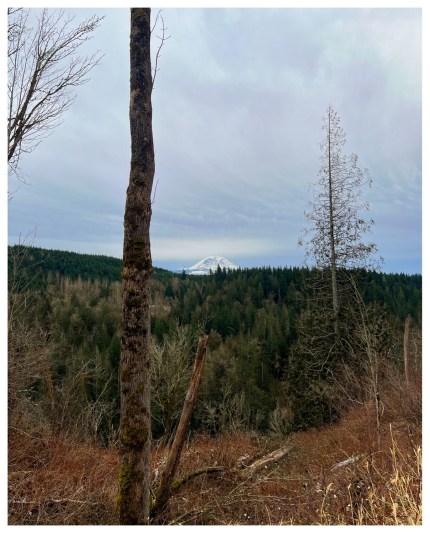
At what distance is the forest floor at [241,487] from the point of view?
4078mm

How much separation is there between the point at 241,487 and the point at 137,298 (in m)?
5.08

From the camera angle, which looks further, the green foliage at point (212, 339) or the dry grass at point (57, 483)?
the green foliage at point (212, 339)

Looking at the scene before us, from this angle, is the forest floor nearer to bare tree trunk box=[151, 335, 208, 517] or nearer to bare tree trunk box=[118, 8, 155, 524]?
bare tree trunk box=[151, 335, 208, 517]

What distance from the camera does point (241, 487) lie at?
7.02m

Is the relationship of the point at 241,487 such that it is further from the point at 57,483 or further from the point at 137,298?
the point at 137,298

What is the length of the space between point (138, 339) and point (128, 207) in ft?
4.35

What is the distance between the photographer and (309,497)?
5.02 metres

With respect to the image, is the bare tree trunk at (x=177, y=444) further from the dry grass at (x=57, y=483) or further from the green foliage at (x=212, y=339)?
the green foliage at (x=212, y=339)

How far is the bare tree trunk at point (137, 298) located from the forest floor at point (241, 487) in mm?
684

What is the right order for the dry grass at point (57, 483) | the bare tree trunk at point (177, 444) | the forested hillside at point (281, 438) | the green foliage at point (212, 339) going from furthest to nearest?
the green foliage at point (212, 339)
the bare tree trunk at point (177, 444)
the dry grass at point (57, 483)
the forested hillside at point (281, 438)

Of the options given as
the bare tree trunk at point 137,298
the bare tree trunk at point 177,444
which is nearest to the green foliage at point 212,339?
the bare tree trunk at point 177,444

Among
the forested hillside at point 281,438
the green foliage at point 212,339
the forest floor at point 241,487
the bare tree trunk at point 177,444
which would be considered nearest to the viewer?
the forest floor at point 241,487

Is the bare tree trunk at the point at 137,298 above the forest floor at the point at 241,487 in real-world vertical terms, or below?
above
